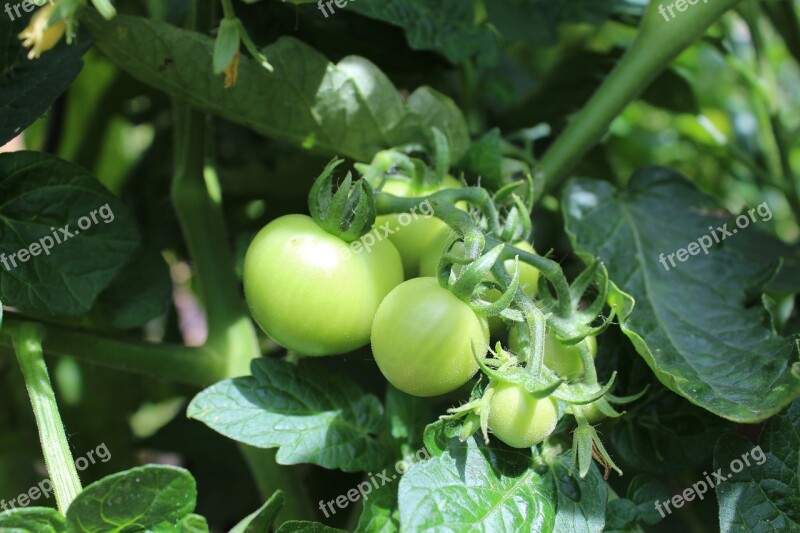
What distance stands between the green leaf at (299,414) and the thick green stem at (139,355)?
0.47ft

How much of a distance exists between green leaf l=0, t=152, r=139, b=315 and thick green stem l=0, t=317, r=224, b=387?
0.05 metres

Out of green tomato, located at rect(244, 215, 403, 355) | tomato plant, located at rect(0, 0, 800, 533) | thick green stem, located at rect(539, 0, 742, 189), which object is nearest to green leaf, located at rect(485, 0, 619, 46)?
tomato plant, located at rect(0, 0, 800, 533)

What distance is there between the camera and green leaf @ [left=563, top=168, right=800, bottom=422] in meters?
0.61

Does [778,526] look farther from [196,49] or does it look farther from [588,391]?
[196,49]

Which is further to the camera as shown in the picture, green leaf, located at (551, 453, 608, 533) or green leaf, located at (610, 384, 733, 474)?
green leaf, located at (610, 384, 733, 474)

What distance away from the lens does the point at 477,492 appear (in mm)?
567

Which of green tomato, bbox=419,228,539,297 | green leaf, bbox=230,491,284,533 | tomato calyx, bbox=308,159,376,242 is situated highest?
tomato calyx, bbox=308,159,376,242

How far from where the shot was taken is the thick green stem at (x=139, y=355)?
738 millimetres

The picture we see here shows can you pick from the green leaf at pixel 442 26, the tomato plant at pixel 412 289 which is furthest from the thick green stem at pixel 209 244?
the green leaf at pixel 442 26

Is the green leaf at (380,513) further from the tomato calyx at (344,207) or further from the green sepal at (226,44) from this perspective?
A: the green sepal at (226,44)

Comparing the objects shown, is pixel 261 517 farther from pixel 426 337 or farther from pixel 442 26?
pixel 442 26

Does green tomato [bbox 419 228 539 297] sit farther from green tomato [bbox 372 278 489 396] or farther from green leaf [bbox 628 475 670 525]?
green leaf [bbox 628 475 670 525]

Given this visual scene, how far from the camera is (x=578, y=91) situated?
1064 mm

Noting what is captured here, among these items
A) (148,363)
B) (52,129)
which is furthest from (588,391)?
(52,129)
